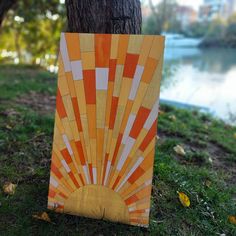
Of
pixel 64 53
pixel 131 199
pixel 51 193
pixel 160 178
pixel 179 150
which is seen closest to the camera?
pixel 64 53

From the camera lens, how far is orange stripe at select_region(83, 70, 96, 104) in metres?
2.21

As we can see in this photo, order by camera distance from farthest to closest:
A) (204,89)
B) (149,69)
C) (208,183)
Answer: (204,89) → (208,183) → (149,69)

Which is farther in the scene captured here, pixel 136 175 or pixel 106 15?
pixel 106 15

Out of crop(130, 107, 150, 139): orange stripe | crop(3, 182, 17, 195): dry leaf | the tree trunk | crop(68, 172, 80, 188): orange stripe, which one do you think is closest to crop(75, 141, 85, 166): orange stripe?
crop(68, 172, 80, 188): orange stripe

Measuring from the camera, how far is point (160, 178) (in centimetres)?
293

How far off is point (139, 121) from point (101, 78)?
366 mm

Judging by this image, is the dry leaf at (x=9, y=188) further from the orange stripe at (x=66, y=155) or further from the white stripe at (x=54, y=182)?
the orange stripe at (x=66, y=155)

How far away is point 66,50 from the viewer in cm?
220

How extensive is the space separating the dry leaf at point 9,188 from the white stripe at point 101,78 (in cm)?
114

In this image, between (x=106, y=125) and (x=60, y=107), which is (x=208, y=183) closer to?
(x=106, y=125)

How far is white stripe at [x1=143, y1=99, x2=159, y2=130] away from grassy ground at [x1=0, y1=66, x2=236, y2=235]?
28.8 inches

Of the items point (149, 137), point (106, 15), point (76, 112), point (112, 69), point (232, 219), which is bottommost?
point (232, 219)

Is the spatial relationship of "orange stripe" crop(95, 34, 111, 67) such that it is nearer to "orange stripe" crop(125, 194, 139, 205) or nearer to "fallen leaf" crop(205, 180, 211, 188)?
"orange stripe" crop(125, 194, 139, 205)

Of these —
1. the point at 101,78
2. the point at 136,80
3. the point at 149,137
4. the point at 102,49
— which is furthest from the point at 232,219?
the point at 102,49
